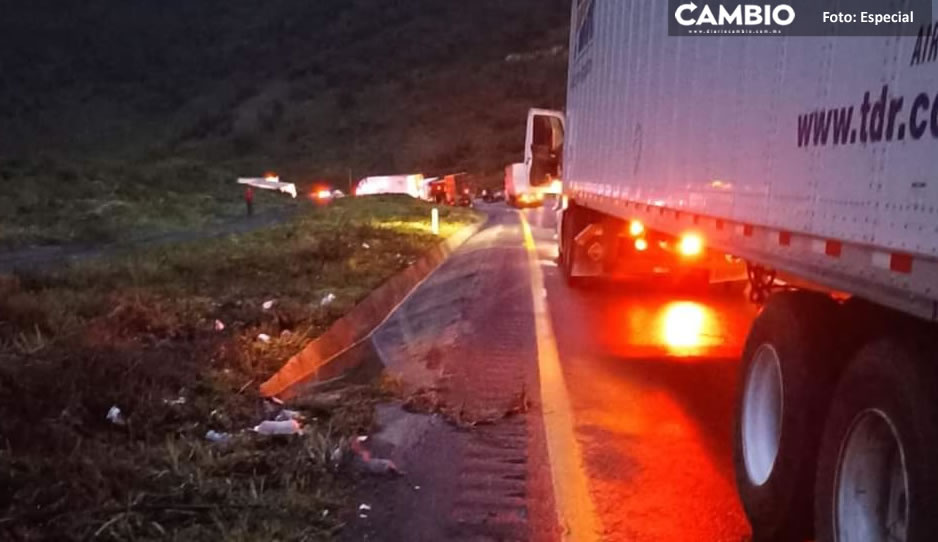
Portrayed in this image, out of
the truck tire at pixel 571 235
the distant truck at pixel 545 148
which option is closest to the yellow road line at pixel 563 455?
the truck tire at pixel 571 235

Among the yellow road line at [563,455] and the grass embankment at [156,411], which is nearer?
the grass embankment at [156,411]

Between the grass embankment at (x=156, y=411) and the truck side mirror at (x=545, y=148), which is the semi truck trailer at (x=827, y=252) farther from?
the truck side mirror at (x=545, y=148)

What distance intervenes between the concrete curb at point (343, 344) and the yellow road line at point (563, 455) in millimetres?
2113

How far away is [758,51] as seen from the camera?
5785 mm

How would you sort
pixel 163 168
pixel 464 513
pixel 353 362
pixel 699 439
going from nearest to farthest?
pixel 464 513 → pixel 699 439 → pixel 353 362 → pixel 163 168

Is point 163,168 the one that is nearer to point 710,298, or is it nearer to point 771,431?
point 710,298

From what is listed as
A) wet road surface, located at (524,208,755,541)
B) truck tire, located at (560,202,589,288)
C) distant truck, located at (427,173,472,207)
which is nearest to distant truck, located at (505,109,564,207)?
truck tire, located at (560,202,589,288)

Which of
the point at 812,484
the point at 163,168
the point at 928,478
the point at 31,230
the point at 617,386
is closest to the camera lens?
the point at 928,478

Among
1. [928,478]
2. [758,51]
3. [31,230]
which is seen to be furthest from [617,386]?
[31,230]

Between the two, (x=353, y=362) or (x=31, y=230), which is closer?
(x=353, y=362)

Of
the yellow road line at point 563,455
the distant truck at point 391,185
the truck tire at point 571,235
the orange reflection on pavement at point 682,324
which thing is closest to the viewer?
the yellow road line at point 563,455

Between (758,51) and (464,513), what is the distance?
115 inches

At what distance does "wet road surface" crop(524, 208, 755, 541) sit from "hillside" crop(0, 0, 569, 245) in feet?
193

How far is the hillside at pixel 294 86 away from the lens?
3912 inches
